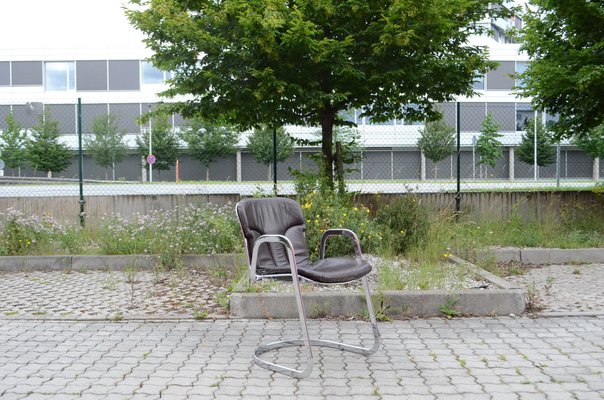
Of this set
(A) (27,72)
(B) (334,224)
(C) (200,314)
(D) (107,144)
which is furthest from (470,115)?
(A) (27,72)

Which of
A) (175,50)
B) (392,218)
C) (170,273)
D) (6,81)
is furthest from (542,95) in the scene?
(6,81)

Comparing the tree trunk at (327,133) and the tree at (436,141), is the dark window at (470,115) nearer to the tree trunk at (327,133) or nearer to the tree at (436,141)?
the tree at (436,141)

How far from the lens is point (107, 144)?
17.1 meters

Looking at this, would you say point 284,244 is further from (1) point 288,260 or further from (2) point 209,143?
(2) point 209,143

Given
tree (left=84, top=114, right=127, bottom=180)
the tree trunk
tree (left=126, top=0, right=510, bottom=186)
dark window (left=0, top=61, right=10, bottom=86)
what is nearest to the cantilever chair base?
tree (left=126, top=0, right=510, bottom=186)

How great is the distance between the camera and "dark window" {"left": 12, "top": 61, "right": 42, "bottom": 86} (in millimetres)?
40219

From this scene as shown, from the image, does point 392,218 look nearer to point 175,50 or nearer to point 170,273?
point 170,273

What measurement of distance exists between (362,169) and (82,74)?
3331cm

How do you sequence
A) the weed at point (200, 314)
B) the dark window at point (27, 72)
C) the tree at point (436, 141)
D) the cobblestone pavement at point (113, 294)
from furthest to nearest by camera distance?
1. the dark window at point (27, 72)
2. the tree at point (436, 141)
3. the cobblestone pavement at point (113, 294)
4. the weed at point (200, 314)

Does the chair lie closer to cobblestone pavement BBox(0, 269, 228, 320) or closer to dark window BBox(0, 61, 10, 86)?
cobblestone pavement BBox(0, 269, 228, 320)

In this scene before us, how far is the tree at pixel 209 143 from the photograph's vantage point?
13505mm

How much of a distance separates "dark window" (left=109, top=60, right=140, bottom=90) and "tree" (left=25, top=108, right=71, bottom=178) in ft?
66.6

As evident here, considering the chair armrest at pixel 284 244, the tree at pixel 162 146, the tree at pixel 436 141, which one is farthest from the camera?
the tree at pixel 162 146

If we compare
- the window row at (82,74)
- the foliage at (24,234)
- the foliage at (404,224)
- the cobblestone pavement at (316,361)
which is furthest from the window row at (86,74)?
the cobblestone pavement at (316,361)
